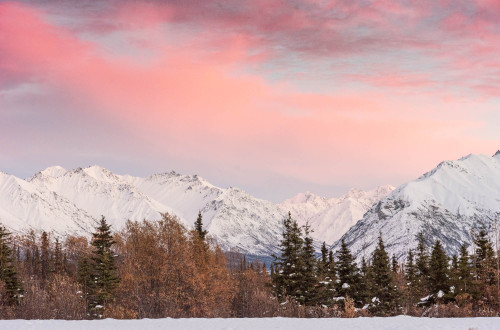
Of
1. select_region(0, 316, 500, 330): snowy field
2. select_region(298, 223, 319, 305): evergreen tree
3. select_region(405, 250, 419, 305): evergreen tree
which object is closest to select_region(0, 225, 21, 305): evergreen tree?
select_region(298, 223, 319, 305): evergreen tree

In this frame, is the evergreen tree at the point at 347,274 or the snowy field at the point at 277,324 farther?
the evergreen tree at the point at 347,274

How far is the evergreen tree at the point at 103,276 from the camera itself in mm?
57656

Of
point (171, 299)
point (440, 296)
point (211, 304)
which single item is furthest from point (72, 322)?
point (440, 296)

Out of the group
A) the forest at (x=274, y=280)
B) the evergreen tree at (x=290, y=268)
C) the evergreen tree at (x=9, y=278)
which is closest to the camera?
the forest at (x=274, y=280)

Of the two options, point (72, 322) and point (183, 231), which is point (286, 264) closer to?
point (183, 231)

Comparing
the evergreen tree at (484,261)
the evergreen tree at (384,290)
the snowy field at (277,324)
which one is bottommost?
the snowy field at (277,324)

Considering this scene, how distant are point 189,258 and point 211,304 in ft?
18.4

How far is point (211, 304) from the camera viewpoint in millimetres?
53469

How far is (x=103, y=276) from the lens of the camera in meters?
59.6

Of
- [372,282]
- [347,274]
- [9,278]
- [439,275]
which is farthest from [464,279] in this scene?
[9,278]

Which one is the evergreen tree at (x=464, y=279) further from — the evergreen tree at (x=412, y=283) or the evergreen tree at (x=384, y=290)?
the evergreen tree at (x=412, y=283)

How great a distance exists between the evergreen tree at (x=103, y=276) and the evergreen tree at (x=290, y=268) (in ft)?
66.3

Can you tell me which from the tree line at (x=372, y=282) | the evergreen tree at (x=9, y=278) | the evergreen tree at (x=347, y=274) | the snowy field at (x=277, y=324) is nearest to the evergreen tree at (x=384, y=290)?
the tree line at (x=372, y=282)

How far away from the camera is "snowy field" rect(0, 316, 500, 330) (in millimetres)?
22531
